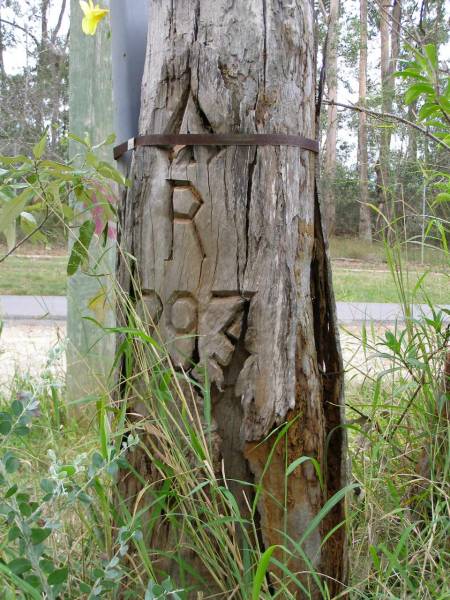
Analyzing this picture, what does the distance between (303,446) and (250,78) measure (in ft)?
2.58

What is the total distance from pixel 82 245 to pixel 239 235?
0.33m

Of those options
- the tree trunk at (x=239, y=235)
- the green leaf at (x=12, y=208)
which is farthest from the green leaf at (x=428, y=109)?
the green leaf at (x=12, y=208)

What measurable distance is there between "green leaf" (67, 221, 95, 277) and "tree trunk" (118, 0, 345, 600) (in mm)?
108

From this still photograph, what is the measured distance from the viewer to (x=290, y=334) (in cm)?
134

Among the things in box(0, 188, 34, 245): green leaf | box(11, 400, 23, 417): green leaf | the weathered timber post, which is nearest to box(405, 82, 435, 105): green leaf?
box(0, 188, 34, 245): green leaf

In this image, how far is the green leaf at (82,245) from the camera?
1.38m

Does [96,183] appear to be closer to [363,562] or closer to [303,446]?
[303,446]

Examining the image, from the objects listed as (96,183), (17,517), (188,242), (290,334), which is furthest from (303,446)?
(96,183)

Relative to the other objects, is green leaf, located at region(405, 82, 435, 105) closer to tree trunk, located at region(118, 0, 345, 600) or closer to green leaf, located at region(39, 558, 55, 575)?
tree trunk, located at region(118, 0, 345, 600)

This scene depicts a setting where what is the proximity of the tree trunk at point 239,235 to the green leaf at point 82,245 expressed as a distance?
0.11 metres

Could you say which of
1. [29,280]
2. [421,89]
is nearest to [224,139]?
[421,89]

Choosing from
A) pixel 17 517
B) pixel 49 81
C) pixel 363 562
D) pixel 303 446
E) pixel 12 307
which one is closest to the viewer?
pixel 17 517

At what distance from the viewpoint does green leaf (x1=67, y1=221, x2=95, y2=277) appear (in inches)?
54.5

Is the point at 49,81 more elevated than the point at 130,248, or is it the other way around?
the point at 49,81
